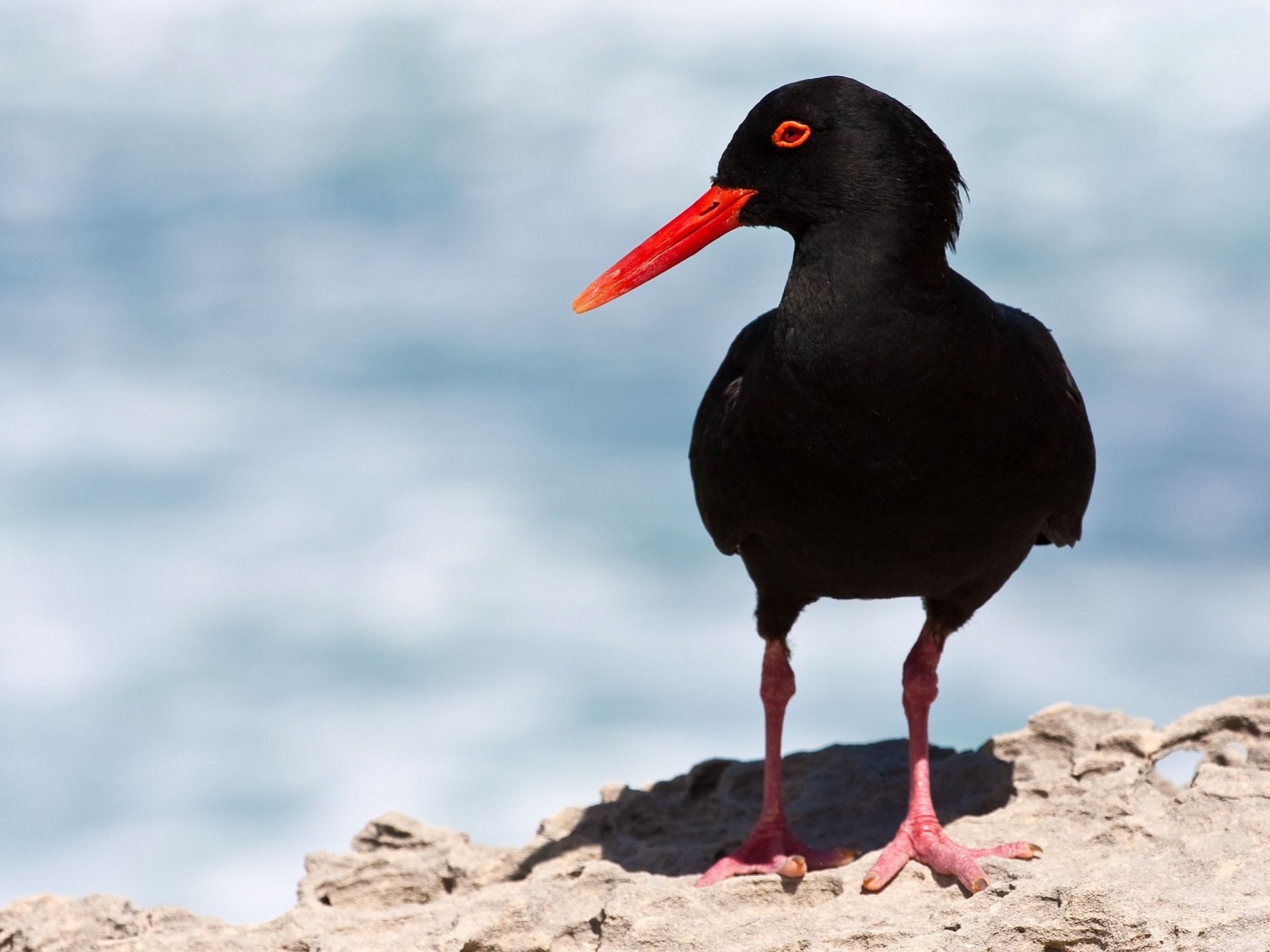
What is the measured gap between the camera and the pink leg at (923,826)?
602cm

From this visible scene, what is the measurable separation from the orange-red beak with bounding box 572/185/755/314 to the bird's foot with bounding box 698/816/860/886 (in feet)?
7.98

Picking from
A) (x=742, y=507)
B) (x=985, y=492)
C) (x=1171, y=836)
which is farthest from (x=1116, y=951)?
(x=742, y=507)

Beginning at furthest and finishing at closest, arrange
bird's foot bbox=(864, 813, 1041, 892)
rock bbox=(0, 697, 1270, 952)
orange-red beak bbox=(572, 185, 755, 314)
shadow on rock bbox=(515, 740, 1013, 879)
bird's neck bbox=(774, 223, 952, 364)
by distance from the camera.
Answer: shadow on rock bbox=(515, 740, 1013, 879) → orange-red beak bbox=(572, 185, 755, 314) → bird's foot bbox=(864, 813, 1041, 892) → bird's neck bbox=(774, 223, 952, 364) → rock bbox=(0, 697, 1270, 952)

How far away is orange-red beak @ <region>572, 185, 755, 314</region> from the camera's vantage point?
6195 millimetres

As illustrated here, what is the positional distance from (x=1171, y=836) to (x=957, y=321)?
7.23ft

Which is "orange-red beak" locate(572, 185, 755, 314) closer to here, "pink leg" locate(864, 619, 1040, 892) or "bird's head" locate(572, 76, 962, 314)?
"bird's head" locate(572, 76, 962, 314)

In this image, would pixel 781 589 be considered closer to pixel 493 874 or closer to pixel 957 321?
pixel 957 321

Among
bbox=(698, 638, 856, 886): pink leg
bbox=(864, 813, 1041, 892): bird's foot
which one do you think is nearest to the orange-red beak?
bbox=(698, 638, 856, 886): pink leg

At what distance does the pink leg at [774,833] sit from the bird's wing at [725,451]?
2.59ft

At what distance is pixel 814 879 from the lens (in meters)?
6.14

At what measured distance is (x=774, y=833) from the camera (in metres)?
6.81

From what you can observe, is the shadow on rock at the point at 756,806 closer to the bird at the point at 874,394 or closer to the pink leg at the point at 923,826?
the pink leg at the point at 923,826

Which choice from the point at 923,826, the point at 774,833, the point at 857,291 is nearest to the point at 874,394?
the point at 857,291

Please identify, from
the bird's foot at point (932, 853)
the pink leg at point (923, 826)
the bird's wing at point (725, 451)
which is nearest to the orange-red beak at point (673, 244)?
the bird's wing at point (725, 451)
